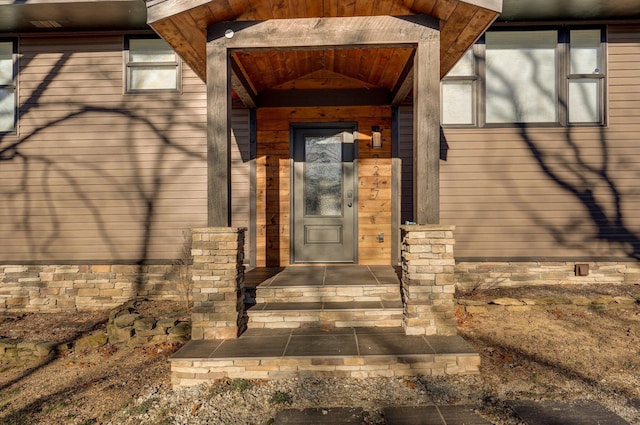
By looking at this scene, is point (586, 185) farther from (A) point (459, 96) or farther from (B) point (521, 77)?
(A) point (459, 96)

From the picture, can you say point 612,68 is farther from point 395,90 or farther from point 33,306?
point 33,306

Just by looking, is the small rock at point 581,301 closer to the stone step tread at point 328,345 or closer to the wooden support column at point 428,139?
the stone step tread at point 328,345

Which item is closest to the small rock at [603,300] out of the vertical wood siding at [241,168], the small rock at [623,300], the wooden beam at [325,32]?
the small rock at [623,300]

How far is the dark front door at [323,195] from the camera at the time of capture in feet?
17.7

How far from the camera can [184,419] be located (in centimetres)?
243

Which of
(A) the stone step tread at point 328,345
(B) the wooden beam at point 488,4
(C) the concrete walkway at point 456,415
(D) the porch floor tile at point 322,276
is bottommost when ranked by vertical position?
(C) the concrete walkway at point 456,415

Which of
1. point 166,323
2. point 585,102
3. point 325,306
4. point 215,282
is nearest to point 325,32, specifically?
point 215,282

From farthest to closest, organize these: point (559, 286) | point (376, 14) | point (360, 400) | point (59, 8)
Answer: point (559, 286)
point (59, 8)
point (376, 14)
point (360, 400)

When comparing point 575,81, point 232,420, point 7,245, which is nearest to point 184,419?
point 232,420

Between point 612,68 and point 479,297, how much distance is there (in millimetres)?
3870

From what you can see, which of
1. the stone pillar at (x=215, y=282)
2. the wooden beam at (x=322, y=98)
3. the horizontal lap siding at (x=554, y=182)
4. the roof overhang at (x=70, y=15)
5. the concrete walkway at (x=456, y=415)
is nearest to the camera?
the concrete walkway at (x=456, y=415)

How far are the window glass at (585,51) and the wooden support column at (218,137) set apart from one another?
5.05 meters

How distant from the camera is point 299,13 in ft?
11.6

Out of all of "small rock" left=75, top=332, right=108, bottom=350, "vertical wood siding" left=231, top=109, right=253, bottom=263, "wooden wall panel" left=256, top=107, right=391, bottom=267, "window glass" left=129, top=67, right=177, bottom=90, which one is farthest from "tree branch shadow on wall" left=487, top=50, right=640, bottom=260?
"small rock" left=75, top=332, right=108, bottom=350
